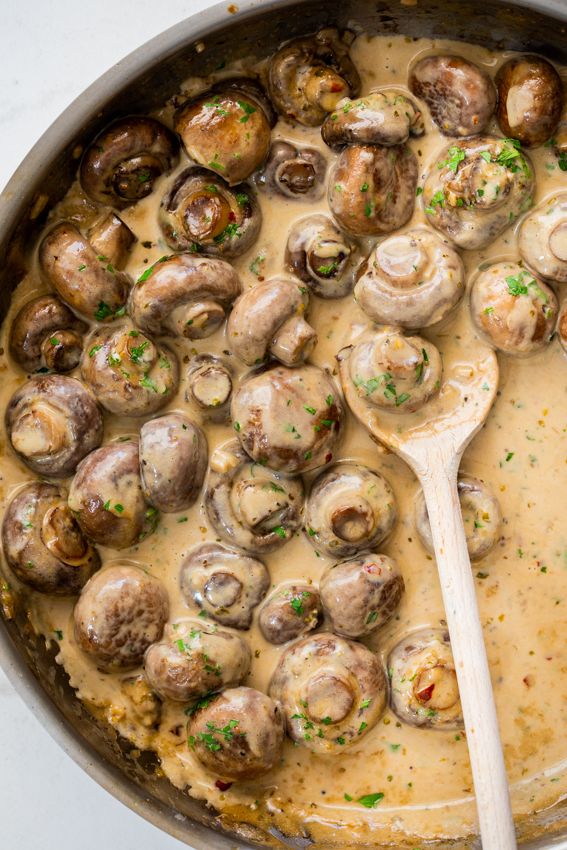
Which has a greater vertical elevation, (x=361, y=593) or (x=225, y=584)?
(x=225, y=584)

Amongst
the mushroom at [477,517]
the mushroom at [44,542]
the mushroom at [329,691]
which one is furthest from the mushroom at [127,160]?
the mushroom at [329,691]

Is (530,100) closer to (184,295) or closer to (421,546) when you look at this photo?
(184,295)

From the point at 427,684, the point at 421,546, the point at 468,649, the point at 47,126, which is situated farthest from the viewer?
the point at 47,126

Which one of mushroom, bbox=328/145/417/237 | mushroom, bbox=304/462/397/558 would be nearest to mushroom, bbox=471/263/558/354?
mushroom, bbox=328/145/417/237

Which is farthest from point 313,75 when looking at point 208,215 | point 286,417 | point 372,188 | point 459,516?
point 459,516

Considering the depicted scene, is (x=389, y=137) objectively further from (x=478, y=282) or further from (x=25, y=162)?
(x=25, y=162)

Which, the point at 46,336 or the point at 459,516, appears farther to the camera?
the point at 46,336
